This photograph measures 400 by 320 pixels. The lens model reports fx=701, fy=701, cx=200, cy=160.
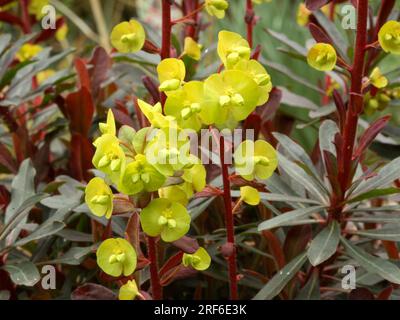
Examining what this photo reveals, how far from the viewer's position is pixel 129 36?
111 centimetres

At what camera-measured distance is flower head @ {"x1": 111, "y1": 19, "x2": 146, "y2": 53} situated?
43.9 inches

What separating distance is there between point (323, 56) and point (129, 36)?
0.31 metres

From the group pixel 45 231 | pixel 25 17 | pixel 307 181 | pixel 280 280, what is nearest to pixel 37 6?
pixel 25 17

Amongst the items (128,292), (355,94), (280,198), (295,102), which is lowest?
(128,292)

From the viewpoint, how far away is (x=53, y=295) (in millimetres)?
1357

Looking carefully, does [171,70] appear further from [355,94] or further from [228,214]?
[355,94]

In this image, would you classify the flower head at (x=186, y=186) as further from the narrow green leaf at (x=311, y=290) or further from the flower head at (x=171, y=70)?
the narrow green leaf at (x=311, y=290)

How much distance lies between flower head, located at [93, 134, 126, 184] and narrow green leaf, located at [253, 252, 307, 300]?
40cm

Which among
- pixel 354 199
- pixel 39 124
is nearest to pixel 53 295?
pixel 39 124

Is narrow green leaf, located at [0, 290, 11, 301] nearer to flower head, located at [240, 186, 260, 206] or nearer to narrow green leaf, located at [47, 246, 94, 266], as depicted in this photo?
narrow green leaf, located at [47, 246, 94, 266]

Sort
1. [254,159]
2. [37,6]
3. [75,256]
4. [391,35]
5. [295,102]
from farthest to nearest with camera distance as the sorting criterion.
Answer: [37,6] → [295,102] → [75,256] → [391,35] → [254,159]

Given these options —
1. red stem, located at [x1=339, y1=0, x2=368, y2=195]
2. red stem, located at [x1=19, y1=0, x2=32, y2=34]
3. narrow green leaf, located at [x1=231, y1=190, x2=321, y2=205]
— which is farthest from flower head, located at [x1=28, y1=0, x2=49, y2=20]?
red stem, located at [x1=339, y1=0, x2=368, y2=195]
